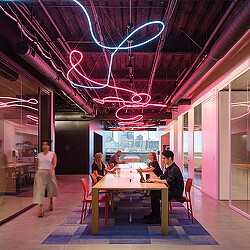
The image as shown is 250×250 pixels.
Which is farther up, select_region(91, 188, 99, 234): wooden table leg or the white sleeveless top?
the white sleeveless top

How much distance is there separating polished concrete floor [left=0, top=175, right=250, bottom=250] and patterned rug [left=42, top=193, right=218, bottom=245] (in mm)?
172

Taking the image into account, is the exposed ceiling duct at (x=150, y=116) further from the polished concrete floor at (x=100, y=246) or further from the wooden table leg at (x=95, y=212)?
the wooden table leg at (x=95, y=212)

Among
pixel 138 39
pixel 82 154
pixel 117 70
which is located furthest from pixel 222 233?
pixel 82 154

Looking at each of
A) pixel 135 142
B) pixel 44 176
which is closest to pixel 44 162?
pixel 44 176

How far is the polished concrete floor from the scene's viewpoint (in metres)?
4.32

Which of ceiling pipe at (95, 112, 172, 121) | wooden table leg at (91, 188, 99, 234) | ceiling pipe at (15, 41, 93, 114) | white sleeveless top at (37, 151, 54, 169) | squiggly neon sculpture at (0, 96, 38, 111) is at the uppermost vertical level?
ceiling pipe at (15, 41, 93, 114)

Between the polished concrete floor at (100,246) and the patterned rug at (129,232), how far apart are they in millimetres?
172

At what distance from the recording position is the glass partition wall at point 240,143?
244 inches

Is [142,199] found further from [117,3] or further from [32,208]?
[117,3]

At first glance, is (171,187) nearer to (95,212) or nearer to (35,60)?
(95,212)

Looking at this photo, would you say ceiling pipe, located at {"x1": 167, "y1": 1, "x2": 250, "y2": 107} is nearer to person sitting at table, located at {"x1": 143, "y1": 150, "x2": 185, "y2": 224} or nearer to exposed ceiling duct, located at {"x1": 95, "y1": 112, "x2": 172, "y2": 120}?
person sitting at table, located at {"x1": 143, "y1": 150, "x2": 185, "y2": 224}

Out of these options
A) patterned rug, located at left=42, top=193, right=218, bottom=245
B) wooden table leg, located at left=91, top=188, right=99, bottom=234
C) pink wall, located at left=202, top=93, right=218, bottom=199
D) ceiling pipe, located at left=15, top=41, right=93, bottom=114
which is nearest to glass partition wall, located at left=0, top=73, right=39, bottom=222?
ceiling pipe, located at left=15, top=41, right=93, bottom=114

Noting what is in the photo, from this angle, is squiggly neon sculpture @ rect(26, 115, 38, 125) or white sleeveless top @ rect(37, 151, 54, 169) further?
squiggly neon sculpture @ rect(26, 115, 38, 125)

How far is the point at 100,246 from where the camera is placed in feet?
14.1
